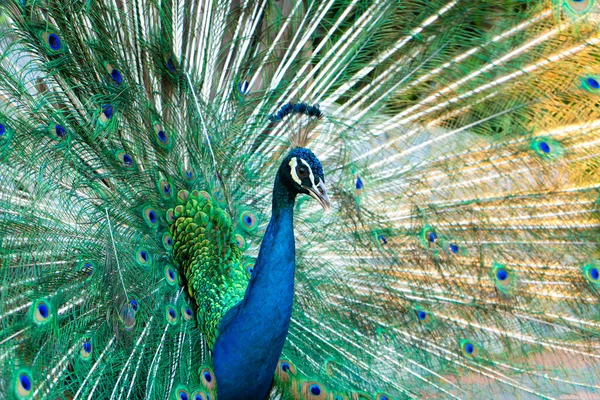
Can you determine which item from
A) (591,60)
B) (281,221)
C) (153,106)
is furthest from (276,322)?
(591,60)

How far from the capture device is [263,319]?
6.18 ft

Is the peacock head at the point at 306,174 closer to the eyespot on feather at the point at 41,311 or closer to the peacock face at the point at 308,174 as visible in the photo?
the peacock face at the point at 308,174

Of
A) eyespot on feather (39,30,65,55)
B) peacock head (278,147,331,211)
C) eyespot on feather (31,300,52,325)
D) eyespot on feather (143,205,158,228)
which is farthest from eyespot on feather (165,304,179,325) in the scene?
eyespot on feather (39,30,65,55)

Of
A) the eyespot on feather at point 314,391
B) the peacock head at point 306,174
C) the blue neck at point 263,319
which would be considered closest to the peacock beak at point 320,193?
the peacock head at point 306,174

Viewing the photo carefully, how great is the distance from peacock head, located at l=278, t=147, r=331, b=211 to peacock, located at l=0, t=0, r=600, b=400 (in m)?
0.11

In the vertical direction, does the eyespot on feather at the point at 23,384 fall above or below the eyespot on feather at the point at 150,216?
below

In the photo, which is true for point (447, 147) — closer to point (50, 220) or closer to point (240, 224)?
point (240, 224)

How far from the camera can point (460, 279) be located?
7.96ft

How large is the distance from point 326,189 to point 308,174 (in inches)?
13.8

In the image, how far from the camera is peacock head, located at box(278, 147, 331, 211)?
1.73m

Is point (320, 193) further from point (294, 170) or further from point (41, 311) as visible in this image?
point (41, 311)

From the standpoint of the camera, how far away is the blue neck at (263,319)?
6.12 ft

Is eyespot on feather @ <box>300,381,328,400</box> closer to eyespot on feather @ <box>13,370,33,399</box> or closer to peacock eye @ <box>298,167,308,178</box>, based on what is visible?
peacock eye @ <box>298,167,308,178</box>

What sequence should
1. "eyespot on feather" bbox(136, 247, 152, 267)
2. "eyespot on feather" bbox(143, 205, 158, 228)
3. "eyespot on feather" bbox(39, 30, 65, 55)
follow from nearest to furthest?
"eyespot on feather" bbox(39, 30, 65, 55) < "eyespot on feather" bbox(136, 247, 152, 267) < "eyespot on feather" bbox(143, 205, 158, 228)
